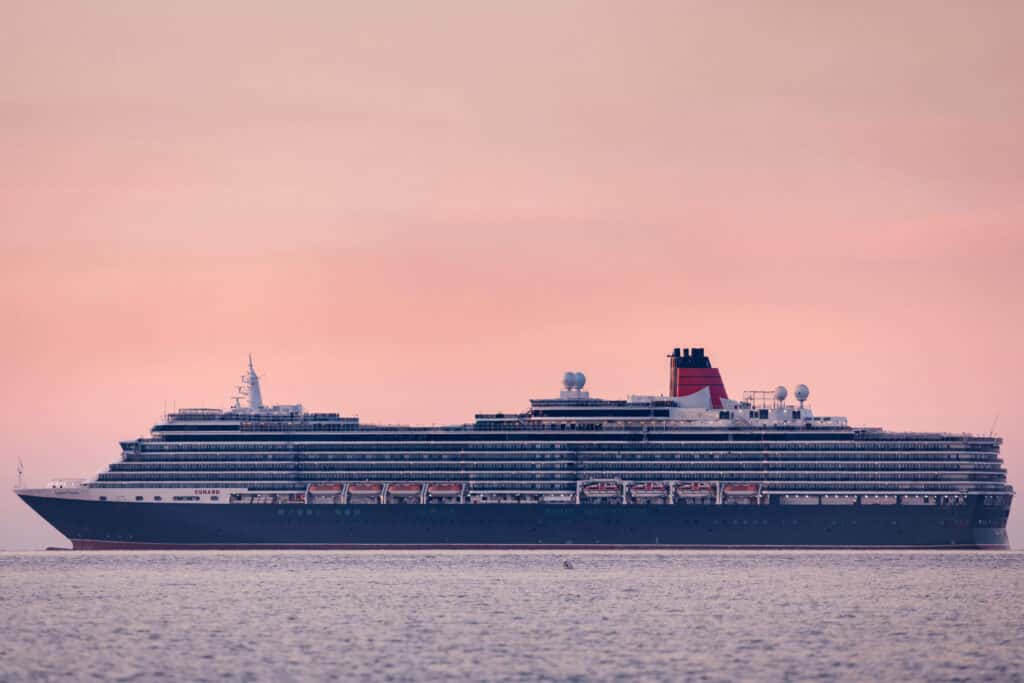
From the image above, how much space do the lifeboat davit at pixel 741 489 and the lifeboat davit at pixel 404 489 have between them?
24145 mm

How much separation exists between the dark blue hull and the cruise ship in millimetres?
111

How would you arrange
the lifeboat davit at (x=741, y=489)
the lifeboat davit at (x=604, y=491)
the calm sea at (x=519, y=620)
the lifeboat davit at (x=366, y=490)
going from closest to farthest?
the calm sea at (x=519, y=620), the lifeboat davit at (x=741, y=489), the lifeboat davit at (x=604, y=491), the lifeboat davit at (x=366, y=490)

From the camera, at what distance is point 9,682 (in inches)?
2628

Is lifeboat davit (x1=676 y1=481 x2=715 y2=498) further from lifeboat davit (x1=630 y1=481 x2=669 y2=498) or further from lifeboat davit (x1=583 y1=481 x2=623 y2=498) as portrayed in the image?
lifeboat davit (x1=583 y1=481 x2=623 y2=498)

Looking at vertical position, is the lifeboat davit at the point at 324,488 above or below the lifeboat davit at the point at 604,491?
below

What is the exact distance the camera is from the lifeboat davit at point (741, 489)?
488 ft

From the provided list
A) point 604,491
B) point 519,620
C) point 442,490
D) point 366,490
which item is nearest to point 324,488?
point 366,490

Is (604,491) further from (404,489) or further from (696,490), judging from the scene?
(404,489)

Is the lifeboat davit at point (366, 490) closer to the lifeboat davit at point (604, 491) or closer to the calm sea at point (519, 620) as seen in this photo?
the calm sea at point (519, 620)

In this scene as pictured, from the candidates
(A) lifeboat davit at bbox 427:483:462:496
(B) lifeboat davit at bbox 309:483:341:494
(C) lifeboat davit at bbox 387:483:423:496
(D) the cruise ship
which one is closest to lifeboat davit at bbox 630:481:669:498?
(D) the cruise ship

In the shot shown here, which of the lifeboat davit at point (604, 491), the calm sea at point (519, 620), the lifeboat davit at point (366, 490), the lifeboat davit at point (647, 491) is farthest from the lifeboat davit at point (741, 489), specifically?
the lifeboat davit at point (366, 490)

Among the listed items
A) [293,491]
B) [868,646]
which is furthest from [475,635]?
[293,491]

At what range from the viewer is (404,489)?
151000mm

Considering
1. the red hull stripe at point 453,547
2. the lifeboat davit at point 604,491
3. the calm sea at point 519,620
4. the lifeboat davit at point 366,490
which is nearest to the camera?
the calm sea at point 519,620
